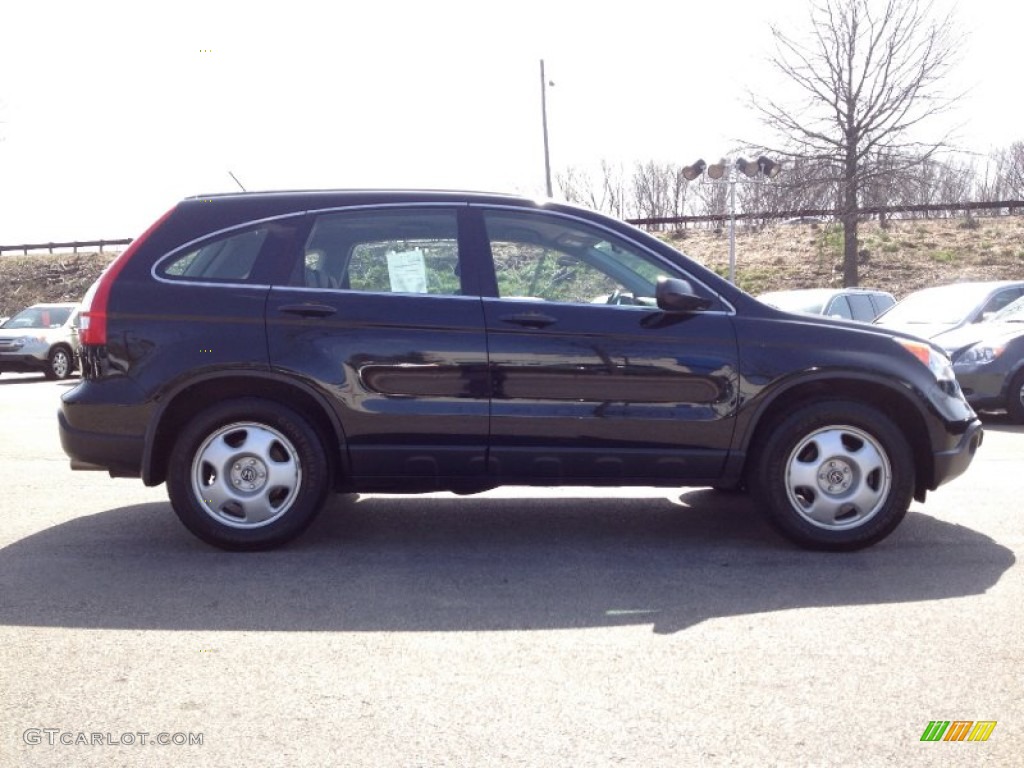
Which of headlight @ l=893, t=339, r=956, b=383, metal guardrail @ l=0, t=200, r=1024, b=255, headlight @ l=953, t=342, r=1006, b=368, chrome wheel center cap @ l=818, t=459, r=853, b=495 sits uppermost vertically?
metal guardrail @ l=0, t=200, r=1024, b=255

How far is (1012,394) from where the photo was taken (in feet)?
38.9

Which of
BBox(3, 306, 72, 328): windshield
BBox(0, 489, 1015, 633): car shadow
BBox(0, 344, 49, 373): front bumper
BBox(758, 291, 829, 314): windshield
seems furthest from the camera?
BBox(3, 306, 72, 328): windshield

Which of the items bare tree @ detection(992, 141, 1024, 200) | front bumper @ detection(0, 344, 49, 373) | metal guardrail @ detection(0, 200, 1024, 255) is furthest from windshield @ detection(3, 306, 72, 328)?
bare tree @ detection(992, 141, 1024, 200)

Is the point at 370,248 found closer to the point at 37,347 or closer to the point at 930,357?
the point at 930,357

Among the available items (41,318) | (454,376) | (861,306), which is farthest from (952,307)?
(41,318)

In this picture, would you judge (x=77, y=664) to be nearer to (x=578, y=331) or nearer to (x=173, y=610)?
Answer: (x=173, y=610)

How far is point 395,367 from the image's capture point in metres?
5.56

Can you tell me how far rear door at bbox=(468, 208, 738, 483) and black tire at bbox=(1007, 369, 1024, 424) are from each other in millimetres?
7454

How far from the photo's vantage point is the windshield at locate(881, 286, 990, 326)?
518 inches

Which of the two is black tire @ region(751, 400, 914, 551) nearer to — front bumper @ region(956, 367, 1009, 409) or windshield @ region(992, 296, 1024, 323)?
front bumper @ region(956, 367, 1009, 409)

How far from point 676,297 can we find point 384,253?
1.51 m

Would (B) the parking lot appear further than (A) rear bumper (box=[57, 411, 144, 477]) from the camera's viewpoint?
No

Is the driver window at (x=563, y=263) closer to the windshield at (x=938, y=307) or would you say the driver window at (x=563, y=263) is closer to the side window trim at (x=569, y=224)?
the side window trim at (x=569, y=224)

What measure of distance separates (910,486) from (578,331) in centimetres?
189
